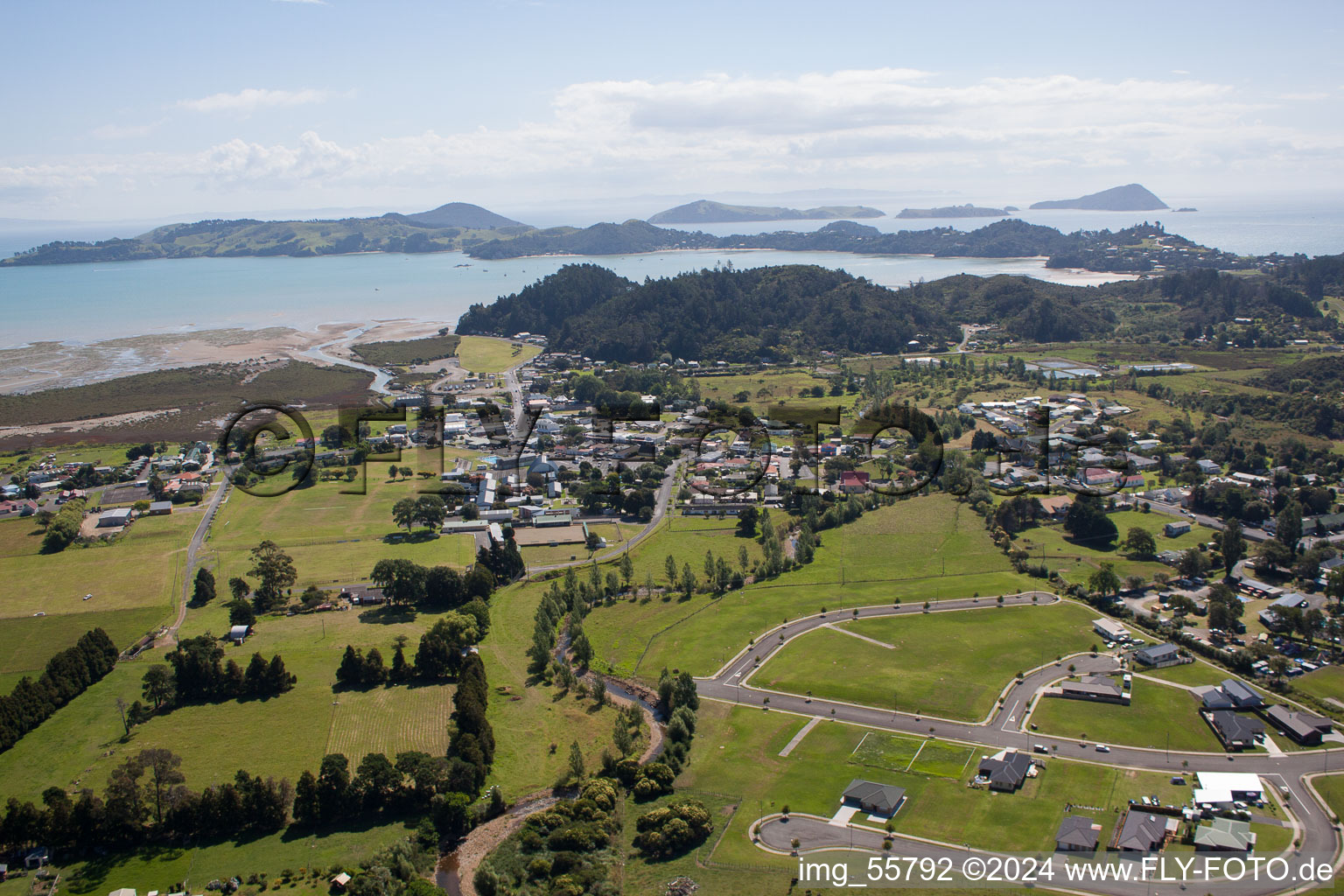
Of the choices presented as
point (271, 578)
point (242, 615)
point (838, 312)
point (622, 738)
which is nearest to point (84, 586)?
point (271, 578)

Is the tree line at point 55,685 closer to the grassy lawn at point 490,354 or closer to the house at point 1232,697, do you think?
the house at point 1232,697

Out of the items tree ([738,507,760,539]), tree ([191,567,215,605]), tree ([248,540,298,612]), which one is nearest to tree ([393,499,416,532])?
tree ([248,540,298,612])

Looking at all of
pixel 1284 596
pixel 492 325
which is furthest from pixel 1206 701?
pixel 492 325

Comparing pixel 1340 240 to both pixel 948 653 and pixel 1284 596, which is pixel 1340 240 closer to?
pixel 1284 596

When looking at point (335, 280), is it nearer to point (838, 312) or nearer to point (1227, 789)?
point (838, 312)

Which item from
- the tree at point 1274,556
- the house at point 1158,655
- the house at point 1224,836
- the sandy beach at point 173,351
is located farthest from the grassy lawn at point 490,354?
the house at point 1224,836
